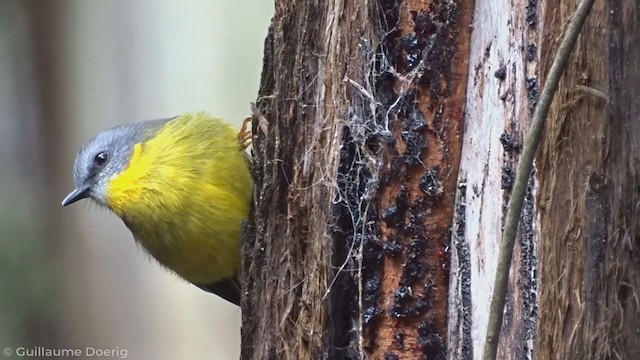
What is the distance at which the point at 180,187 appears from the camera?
2.45m

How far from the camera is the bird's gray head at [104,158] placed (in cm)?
265

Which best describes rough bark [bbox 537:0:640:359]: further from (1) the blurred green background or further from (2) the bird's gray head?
(1) the blurred green background

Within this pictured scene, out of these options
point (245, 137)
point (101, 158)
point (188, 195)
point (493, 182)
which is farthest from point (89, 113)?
point (493, 182)

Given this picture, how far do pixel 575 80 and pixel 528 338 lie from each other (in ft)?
1.43

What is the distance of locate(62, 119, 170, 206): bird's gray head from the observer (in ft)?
8.69

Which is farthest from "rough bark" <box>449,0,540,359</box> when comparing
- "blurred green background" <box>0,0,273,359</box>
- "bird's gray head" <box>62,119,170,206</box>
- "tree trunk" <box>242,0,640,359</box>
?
"blurred green background" <box>0,0,273,359</box>

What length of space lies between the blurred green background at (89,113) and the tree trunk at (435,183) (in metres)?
2.17

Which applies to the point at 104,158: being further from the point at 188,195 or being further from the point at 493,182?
the point at 493,182

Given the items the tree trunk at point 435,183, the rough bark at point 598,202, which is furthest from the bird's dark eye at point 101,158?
the rough bark at point 598,202

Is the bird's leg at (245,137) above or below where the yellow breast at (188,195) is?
above

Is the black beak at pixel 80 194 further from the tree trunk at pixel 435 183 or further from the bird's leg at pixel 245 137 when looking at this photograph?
the tree trunk at pixel 435 183

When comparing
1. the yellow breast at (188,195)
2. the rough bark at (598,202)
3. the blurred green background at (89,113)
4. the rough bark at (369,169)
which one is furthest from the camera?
the blurred green background at (89,113)

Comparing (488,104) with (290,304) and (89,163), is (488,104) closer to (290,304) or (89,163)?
(290,304)

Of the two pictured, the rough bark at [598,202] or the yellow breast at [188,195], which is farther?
the yellow breast at [188,195]
